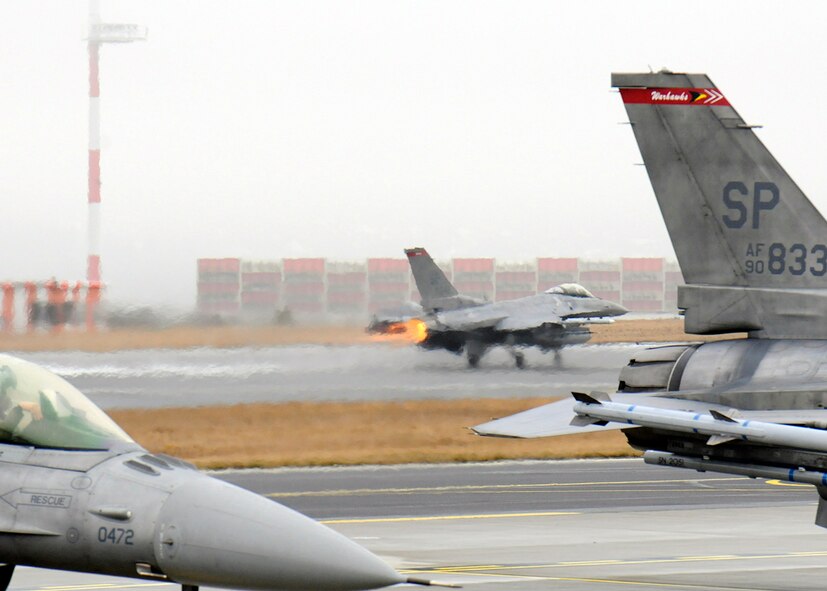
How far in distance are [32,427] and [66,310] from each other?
72.3 ft

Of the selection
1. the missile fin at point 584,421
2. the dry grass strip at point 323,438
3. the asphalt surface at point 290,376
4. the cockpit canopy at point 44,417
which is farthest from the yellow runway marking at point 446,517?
the asphalt surface at point 290,376

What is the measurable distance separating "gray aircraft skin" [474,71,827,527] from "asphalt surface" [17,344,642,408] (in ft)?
52.7

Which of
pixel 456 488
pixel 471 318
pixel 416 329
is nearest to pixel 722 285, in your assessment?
pixel 456 488

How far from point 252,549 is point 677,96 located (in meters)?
10.2

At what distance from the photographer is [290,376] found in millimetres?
32844

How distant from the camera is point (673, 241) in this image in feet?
57.3

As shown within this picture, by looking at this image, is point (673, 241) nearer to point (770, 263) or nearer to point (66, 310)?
point (770, 263)

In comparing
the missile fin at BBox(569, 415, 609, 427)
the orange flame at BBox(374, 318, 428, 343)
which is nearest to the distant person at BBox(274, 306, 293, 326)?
the orange flame at BBox(374, 318, 428, 343)

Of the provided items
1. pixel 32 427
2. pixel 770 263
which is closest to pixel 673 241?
pixel 770 263

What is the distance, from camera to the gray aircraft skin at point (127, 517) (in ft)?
28.8

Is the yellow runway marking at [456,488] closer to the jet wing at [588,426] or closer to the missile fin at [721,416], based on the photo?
the jet wing at [588,426]

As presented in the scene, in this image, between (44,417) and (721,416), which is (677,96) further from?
(44,417)

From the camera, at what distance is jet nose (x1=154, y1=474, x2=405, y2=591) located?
869 cm

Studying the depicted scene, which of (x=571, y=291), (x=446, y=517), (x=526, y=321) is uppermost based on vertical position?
(x=571, y=291)
